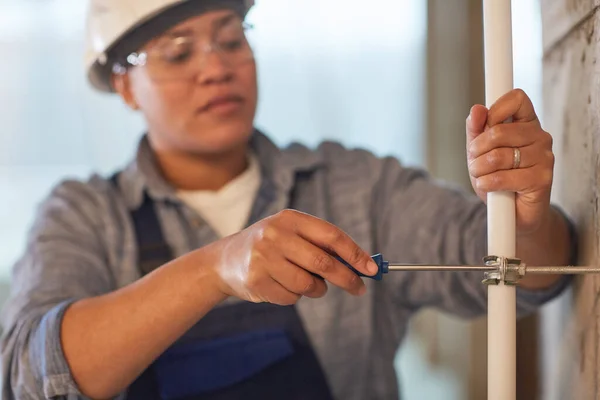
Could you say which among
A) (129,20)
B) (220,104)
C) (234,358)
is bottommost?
(234,358)

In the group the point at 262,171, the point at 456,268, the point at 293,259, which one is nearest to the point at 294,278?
the point at 293,259

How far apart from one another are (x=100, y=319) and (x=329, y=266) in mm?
278

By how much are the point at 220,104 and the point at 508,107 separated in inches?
18.2

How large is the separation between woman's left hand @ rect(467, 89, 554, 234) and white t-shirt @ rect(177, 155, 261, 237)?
1.55 ft

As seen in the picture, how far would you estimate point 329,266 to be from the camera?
576mm

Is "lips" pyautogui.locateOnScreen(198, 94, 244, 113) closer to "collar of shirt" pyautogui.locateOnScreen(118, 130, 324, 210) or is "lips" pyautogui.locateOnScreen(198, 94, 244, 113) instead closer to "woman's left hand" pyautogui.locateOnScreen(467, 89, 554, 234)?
"collar of shirt" pyautogui.locateOnScreen(118, 130, 324, 210)

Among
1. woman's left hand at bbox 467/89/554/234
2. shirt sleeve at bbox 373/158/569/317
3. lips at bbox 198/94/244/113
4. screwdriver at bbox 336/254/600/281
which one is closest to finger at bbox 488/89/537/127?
woman's left hand at bbox 467/89/554/234

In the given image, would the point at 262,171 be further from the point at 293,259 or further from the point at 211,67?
the point at 293,259

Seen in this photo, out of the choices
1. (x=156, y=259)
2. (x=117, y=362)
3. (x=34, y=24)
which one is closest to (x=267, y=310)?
(x=156, y=259)

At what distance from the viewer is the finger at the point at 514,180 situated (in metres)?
0.58

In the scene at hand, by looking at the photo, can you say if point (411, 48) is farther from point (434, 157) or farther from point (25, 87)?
point (25, 87)

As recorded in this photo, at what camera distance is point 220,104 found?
94 centimetres

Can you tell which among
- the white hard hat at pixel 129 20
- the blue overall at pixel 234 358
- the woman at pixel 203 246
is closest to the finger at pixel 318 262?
the woman at pixel 203 246

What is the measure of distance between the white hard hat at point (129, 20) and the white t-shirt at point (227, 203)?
0.22 m
